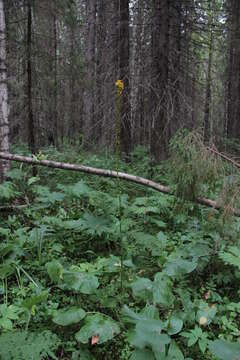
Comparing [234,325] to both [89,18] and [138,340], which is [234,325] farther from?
[89,18]

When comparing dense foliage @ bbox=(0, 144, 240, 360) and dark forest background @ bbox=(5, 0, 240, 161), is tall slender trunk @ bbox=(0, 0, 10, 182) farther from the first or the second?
dense foliage @ bbox=(0, 144, 240, 360)

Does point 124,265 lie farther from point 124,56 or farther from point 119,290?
point 124,56

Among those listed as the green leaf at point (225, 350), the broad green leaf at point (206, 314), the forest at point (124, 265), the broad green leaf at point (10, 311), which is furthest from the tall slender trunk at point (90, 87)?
the green leaf at point (225, 350)

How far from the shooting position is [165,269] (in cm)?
237

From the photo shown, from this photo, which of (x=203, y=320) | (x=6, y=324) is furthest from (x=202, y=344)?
(x=6, y=324)

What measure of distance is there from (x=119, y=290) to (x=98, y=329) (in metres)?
0.54

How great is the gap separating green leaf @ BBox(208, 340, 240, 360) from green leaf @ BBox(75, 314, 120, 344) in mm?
640

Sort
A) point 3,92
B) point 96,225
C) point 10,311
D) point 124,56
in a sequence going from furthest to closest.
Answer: point 124,56 < point 3,92 < point 96,225 < point 10,311

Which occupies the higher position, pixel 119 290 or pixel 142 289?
pixel 142 289

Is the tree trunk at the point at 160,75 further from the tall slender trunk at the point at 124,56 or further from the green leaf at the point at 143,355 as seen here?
the green leaf at the point at 143,355

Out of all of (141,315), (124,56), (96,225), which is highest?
(124,56)

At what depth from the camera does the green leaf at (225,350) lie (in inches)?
60.9

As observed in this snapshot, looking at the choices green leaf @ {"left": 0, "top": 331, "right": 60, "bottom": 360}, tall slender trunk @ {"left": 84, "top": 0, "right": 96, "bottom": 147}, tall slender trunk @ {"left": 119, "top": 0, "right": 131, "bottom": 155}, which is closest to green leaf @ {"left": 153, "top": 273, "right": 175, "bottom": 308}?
green leaf @ {"left": 0, "top": 331, "right": 60, "bottom": 360}

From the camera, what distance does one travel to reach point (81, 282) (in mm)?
2180
